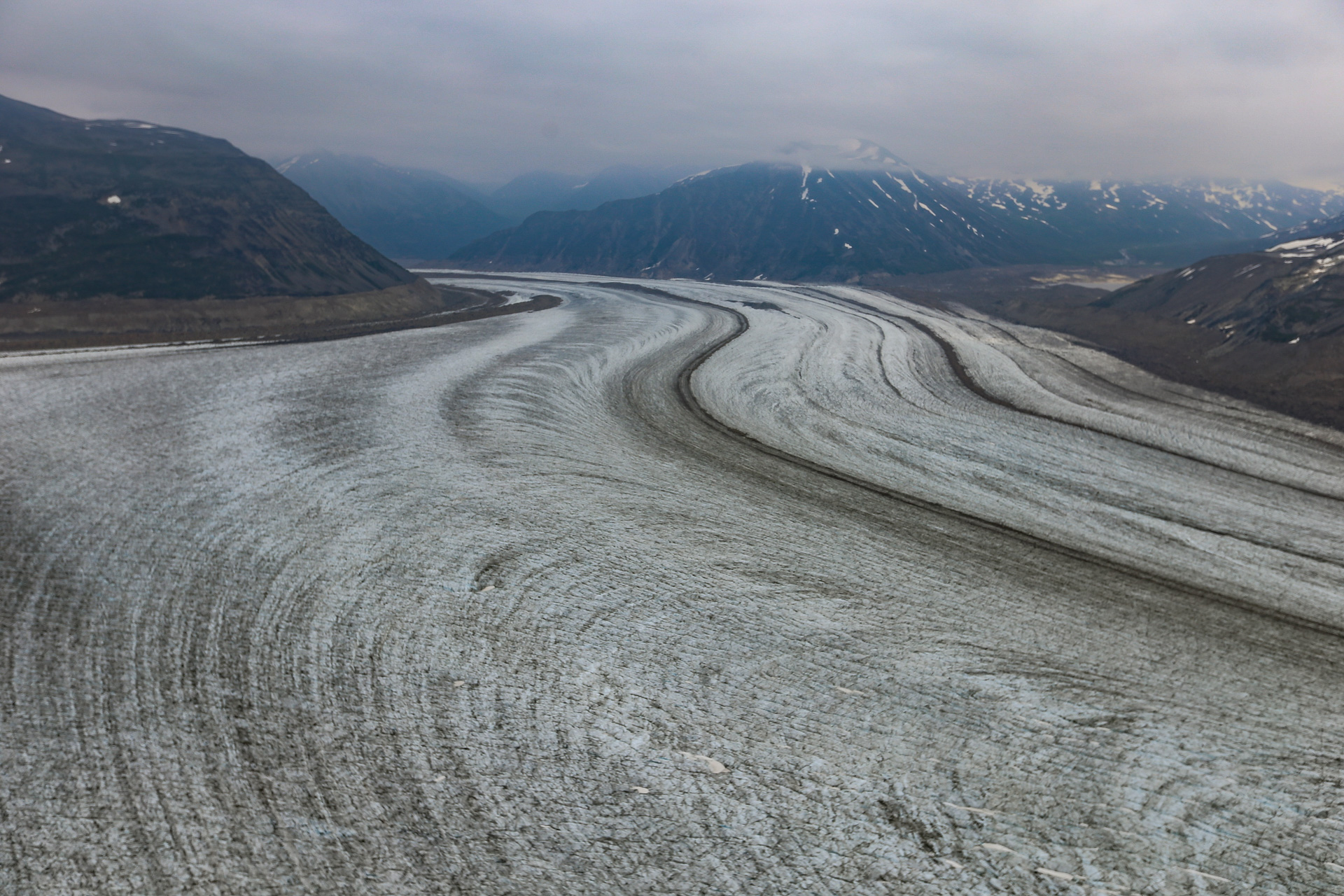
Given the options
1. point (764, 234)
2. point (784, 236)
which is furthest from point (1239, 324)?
point (764, 234)

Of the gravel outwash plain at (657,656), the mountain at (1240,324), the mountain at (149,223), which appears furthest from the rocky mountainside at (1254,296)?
the mountain at (149,223)

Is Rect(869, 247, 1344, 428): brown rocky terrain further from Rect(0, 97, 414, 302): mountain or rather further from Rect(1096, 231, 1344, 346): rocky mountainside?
Rect(0, 97, 414, 302): mountain

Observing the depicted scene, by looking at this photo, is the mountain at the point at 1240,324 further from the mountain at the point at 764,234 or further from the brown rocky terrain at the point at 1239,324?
the mountain at the point at 764,234

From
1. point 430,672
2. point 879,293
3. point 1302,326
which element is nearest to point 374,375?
point 430,672

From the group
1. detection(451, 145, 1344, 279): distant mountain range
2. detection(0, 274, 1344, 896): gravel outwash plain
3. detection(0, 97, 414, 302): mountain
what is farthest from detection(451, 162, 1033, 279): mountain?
detection(0, 274, 1344, 896): gravel outwash plain

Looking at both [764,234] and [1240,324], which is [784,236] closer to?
[764,234]

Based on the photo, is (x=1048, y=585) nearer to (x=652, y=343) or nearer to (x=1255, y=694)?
(x=1255, y=694)

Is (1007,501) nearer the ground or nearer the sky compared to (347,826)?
nearer the sky
